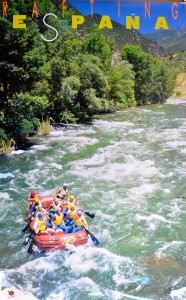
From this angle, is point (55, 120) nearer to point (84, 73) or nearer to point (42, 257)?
point (84, 73)

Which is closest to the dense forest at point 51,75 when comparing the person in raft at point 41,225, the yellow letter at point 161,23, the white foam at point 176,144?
the white foam at point 176,144

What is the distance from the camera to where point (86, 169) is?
13.9 meters

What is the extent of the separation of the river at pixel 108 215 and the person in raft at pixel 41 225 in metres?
0.53

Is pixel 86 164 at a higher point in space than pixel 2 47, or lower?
lower

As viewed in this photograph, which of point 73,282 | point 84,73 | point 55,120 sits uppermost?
point 84,73

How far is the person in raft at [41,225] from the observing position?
326 inches

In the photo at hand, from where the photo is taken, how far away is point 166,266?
750 centimetres

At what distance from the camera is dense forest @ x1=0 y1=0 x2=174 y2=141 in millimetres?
15211

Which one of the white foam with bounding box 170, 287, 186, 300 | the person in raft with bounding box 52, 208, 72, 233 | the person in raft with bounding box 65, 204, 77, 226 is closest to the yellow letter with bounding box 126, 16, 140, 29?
the person in raft with bounding box 65, 204, 77, 226

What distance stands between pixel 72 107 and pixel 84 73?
2.34 metres

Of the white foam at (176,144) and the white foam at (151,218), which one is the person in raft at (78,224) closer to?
the white foam at (151,218)

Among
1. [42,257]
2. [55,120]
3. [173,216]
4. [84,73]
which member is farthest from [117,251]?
[84,73]

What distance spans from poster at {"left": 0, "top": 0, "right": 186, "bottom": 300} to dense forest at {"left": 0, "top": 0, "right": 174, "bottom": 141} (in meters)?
0.06

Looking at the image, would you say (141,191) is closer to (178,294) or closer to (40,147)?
(178,294)
